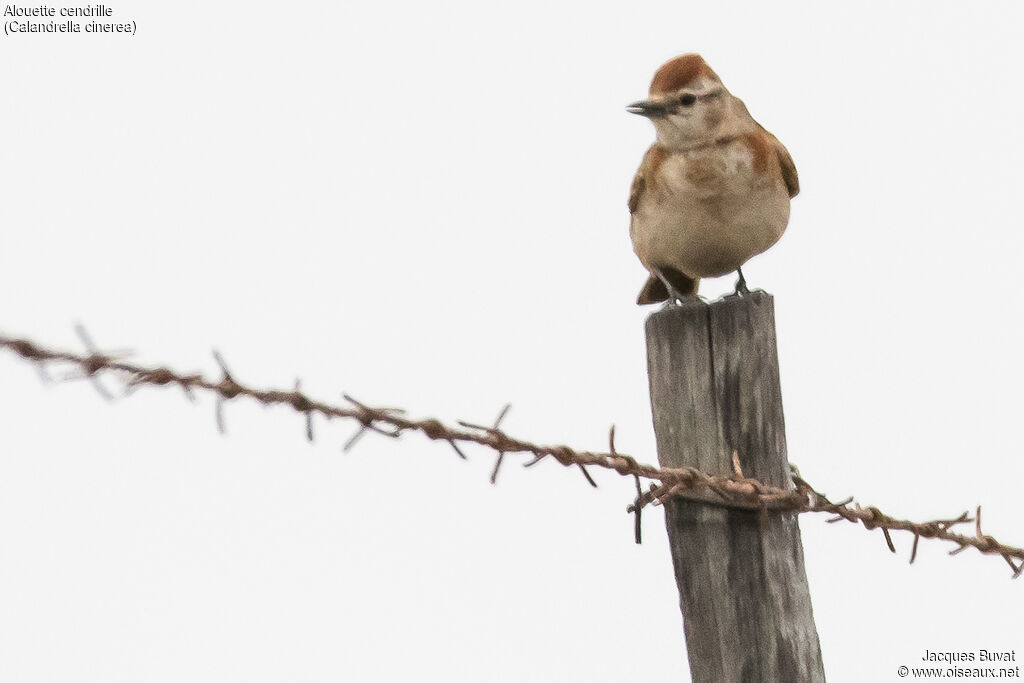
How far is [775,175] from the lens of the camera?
3.65m

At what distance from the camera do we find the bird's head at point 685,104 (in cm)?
368

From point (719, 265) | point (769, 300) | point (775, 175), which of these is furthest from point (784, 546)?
point (775, 175)

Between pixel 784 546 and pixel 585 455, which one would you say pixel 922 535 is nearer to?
pixel 784 546

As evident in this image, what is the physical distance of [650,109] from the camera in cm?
374

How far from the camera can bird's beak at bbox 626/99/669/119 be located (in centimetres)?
373

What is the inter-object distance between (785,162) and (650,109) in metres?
0.46

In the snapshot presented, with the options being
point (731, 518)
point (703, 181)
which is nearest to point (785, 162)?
point (703, 181)

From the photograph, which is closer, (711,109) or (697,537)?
(697,537)

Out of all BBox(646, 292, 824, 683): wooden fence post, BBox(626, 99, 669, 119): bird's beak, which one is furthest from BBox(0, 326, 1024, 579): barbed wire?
BBox(626, 99, 669, 119): bird's beak

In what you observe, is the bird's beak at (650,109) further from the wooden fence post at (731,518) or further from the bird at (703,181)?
the wooden fence post at (731,518)

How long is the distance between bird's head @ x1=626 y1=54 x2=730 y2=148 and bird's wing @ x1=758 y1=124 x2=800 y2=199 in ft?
0.58

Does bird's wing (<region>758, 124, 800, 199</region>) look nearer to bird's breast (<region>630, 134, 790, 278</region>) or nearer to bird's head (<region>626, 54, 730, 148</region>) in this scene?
Result: bird's breast (<region>630, 134, 790, 278</region>)

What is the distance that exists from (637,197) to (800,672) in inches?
61.5

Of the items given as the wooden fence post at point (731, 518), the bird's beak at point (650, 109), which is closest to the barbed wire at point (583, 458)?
the wooden fence post at point (731, 518)
